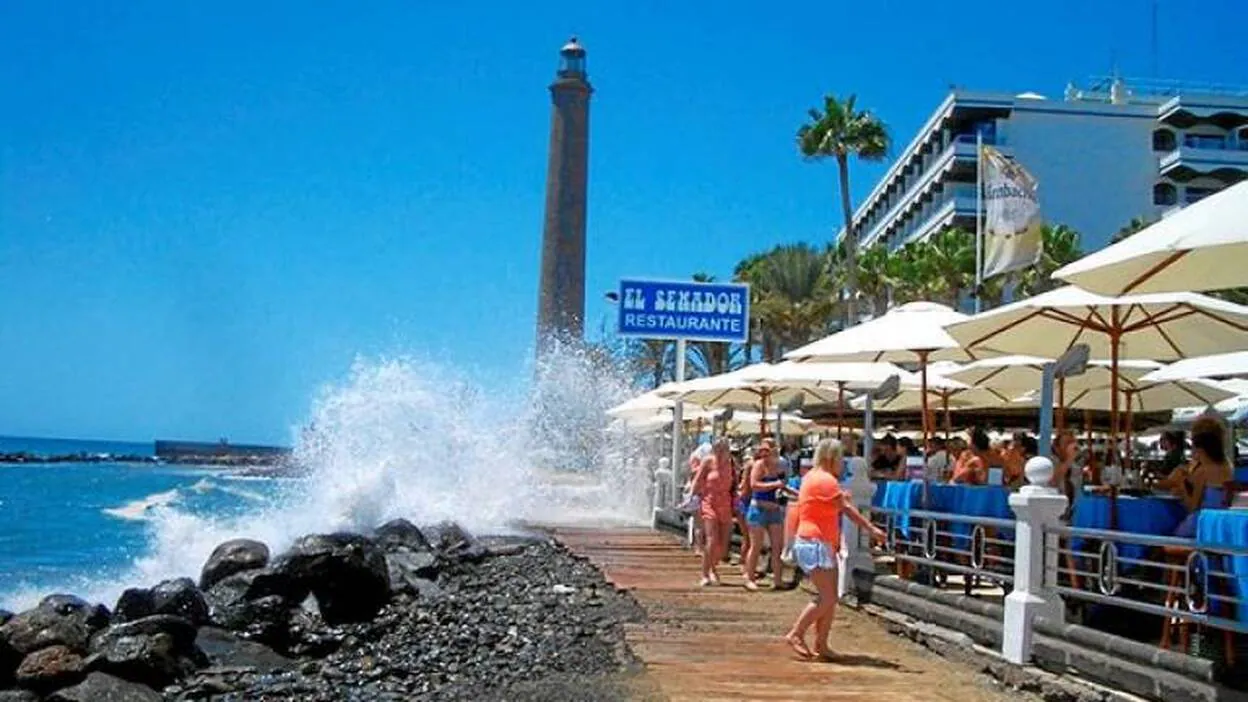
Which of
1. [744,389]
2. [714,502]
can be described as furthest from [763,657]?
[744,389]

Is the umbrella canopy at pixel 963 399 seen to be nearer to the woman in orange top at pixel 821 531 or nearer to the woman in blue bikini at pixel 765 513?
the woman in blue bikini at pixel 765 513

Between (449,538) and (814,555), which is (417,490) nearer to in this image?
(449,538)

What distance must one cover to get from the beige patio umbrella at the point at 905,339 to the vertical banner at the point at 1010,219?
1111 cm

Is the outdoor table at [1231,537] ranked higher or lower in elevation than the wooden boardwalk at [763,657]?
higher

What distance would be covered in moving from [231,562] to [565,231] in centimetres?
4349

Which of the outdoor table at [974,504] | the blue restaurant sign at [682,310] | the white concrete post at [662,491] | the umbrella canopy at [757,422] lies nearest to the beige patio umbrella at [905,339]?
the outdoor table at [974,504]

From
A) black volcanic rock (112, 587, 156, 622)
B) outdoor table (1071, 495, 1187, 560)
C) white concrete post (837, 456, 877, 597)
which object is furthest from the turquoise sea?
outdoor table (1071, 495, 1187, 560)

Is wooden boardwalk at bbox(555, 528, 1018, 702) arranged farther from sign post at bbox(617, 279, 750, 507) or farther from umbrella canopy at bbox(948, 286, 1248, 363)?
sign post at bbox(617, 279, 750, 507)

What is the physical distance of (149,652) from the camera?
42.7 ft

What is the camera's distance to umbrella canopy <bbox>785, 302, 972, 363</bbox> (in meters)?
13.2

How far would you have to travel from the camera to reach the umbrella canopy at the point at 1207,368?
45.1ft

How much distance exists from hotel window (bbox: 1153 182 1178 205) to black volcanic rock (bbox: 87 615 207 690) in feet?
210

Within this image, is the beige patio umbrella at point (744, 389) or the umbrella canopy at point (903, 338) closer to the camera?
the umbrella canopy at point (903, 338)

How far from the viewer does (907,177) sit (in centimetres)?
8006
